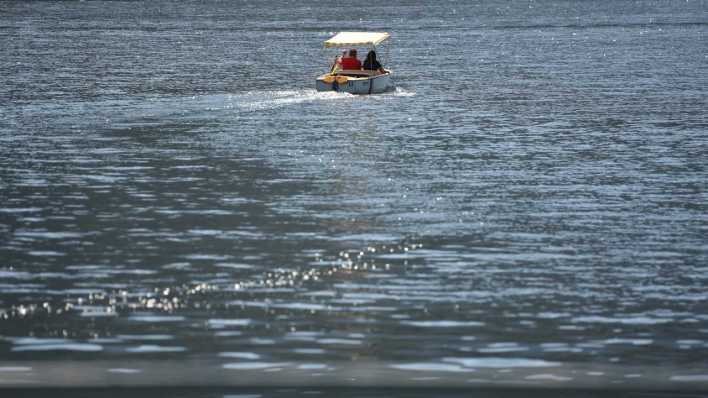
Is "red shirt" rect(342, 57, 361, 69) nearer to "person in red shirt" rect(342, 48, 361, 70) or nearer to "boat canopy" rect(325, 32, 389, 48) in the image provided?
"person in red shirt" rect(342, 48, 361, 70)

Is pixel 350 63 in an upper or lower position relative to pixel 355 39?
lower

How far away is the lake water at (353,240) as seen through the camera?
2234cm

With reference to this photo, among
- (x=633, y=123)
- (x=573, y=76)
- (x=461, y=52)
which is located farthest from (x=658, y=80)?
(x=461, y=52)

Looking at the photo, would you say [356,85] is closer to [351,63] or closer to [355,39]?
[351,63]

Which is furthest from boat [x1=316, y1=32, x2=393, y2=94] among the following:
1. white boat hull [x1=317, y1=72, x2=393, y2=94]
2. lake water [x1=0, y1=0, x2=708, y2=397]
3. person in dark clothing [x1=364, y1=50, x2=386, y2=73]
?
lake water [x1=0, y1=0, x2=708, y2=397]

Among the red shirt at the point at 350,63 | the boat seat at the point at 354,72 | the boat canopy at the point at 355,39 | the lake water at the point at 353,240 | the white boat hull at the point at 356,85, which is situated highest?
the boat canopy at the point at 355,39

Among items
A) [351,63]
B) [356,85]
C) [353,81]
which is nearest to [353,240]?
[353,81]

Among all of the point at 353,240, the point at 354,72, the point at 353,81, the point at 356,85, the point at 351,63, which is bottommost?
the point at 353,240

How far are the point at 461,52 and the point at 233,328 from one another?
108 meters

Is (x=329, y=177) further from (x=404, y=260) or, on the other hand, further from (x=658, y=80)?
(x=658, y=80)

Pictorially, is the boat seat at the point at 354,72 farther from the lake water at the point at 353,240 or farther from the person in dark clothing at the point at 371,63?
the lake water at the point at 353,240

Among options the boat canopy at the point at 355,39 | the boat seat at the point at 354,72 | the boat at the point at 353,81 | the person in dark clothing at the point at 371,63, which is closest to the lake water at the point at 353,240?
the boat at the point at 353,81

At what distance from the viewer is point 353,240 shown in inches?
1315

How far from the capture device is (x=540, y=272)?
29.6 meters
